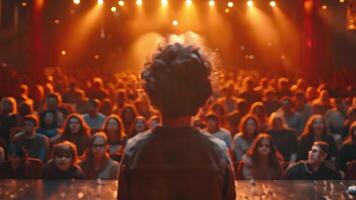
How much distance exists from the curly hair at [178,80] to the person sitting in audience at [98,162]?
5.38 metres

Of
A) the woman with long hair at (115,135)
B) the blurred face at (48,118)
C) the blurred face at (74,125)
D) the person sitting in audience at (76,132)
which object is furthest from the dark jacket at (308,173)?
the blurred face at (48,118)

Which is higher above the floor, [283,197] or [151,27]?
[151,27]

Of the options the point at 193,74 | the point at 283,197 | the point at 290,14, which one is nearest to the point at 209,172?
the point at 193,74

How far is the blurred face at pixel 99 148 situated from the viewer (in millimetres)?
8648

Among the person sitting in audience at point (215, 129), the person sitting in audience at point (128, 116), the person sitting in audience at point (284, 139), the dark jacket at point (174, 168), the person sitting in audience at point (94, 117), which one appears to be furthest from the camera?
the person sitting in audience at point (94, 117)

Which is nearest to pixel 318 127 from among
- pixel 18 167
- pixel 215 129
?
pixel 215 129

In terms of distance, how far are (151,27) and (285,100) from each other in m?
26.9

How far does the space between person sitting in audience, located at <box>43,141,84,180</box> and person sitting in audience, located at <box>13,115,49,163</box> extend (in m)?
1.91

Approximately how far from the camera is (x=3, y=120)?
39.1 ft

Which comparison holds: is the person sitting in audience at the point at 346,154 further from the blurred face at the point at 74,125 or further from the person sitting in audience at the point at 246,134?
the blurred face at the point at 74,125

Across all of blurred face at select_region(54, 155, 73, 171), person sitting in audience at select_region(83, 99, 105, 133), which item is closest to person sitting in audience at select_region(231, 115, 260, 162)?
person sitting in audience at select_region(83, 99, 105, 133)

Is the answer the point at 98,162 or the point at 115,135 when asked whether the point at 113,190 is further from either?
the point at 115,135

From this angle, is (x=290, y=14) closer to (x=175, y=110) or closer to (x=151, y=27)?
(x=151, y=27)

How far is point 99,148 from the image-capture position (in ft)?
28.4
